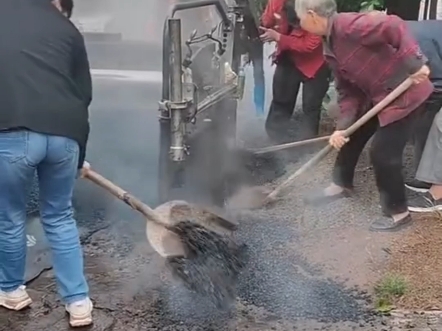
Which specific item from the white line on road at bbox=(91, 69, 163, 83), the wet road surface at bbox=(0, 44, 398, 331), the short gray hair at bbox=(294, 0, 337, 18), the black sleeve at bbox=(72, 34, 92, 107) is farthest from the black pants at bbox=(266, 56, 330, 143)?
the black sleeve at bbox=(72, 34, 92, 107)

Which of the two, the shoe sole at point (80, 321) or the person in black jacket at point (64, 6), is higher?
the person in black jacket at point (64, 6)

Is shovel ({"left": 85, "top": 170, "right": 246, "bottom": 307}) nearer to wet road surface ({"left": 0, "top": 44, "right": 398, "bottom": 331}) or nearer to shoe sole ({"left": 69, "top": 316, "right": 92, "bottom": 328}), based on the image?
wet road surface ({"left": 0, "top": 44, "right": 398, "bottom": 331})

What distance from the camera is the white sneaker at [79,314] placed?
358 centimetres

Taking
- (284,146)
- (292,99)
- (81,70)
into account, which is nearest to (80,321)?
(81,70)

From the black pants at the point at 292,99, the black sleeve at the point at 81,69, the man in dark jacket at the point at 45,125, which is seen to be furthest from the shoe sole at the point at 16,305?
the black pants at the point at 292,99

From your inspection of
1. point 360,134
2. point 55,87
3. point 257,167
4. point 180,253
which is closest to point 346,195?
point 360,134

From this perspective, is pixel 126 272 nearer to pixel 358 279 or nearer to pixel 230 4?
pixel 358 279

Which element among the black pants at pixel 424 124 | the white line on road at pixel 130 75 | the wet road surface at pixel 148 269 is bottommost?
the wet road surface at pixel 148 269

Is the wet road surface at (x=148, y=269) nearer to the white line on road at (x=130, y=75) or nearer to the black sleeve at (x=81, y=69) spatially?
the white line on road at (x=130, y=75)

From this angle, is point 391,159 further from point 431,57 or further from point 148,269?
point 148,269

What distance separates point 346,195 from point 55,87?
276cm

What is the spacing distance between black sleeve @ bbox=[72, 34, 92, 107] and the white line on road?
1732 mm

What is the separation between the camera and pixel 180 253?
4.06 m

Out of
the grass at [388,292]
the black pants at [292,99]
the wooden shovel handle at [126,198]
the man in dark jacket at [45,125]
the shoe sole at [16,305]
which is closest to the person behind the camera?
the man in dark jacket at [45,125]
